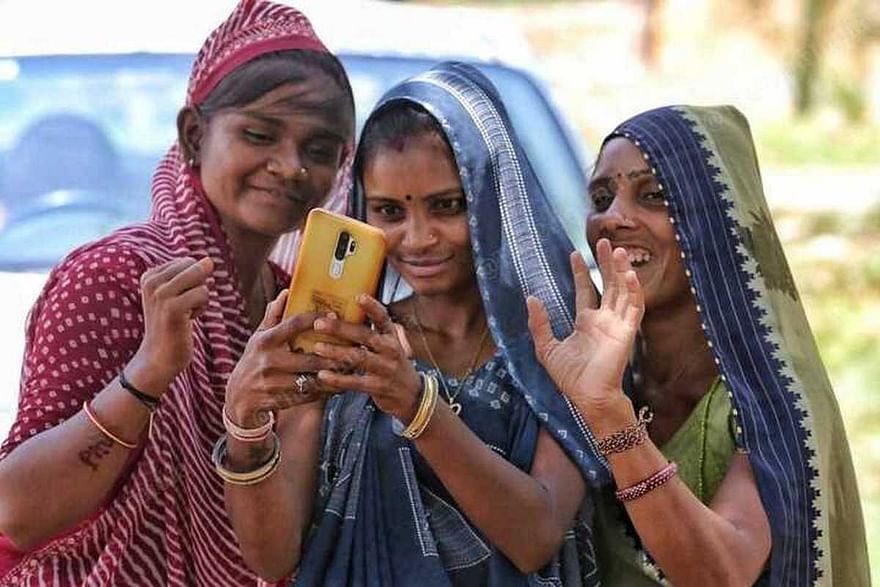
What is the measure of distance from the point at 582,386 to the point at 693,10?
17.3 m

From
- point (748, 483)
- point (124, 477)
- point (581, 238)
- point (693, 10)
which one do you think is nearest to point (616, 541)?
point (748, 483)

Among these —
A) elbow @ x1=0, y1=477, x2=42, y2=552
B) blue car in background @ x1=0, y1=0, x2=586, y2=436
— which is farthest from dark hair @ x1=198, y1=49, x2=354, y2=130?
blue car in background @ x1=0, y1=0, x2=586, y2=436

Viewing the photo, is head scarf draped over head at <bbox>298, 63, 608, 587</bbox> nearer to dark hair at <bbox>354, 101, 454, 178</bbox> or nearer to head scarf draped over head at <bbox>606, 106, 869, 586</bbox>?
dark hair at <bbox>354, 101, 454, 178</bbox>

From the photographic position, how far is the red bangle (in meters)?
A: 2.52

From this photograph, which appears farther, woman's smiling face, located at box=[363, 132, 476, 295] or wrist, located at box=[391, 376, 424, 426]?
woman's smiling face, located at box=[363, 132, 476, 295]

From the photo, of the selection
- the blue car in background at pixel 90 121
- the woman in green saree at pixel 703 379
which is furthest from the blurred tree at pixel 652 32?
the woman in green saree at pixel 703 379

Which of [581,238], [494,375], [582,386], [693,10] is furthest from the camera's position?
[693,10]

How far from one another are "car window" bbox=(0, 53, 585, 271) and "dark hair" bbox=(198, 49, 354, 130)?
152cm

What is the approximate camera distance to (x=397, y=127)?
2746 mm

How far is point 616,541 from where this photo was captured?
2.78m

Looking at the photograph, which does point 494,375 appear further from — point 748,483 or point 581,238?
point 581,238

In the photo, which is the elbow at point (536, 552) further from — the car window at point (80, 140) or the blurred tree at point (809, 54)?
the blurred tree at point (809, 54)

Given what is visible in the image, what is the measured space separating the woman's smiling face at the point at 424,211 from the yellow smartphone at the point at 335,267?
0.18 m

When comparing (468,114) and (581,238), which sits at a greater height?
(468,114)
